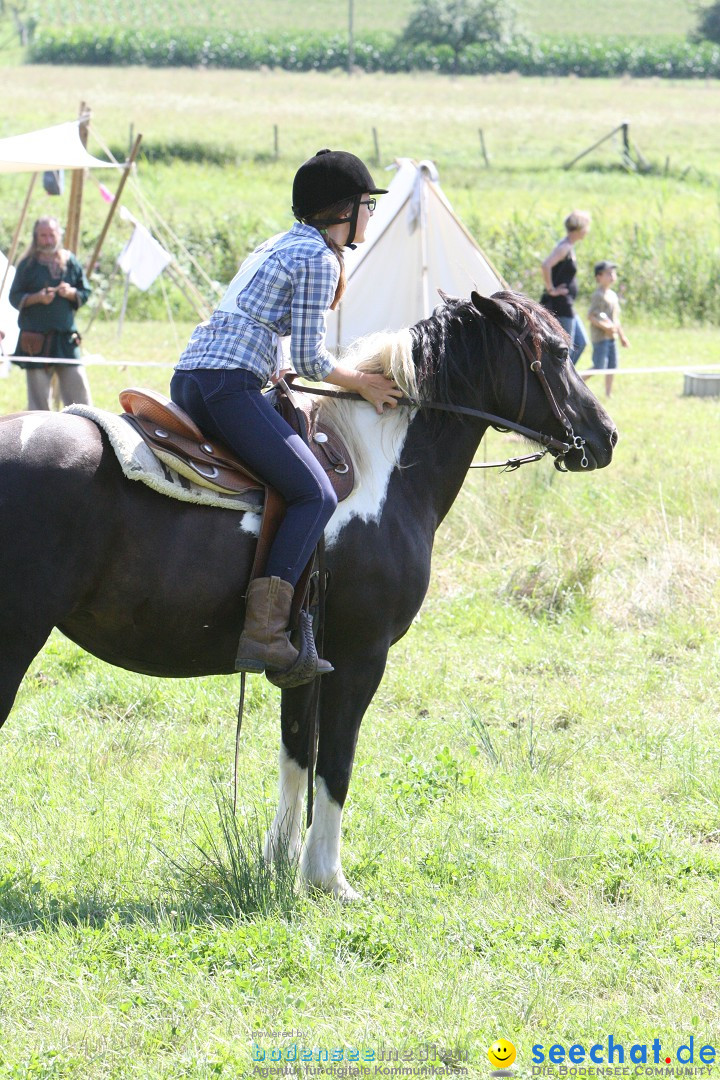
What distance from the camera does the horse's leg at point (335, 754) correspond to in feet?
13.8

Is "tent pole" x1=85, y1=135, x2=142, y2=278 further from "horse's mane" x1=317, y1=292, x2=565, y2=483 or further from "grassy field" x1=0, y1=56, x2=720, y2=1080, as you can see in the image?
"horse's mane" x1=317, y1=292, x2=565, y2=483

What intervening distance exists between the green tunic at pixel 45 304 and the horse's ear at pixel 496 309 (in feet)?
25.6

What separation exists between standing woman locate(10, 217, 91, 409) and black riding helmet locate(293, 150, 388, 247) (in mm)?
7757

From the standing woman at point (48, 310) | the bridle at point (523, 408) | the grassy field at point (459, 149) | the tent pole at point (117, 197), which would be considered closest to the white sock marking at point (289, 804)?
the bridle at point (523, 408)

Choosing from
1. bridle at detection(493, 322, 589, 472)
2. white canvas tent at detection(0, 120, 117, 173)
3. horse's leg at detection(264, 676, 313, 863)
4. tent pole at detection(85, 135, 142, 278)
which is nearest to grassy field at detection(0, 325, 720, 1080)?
horse's leg at detection(264, 676, 313, 863)

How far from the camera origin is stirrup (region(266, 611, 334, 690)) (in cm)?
391

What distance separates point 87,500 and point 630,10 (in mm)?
106643

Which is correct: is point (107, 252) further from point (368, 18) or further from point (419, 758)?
point (368, 18)

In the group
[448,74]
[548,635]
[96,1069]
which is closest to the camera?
[96,1069]

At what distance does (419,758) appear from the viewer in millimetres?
5395

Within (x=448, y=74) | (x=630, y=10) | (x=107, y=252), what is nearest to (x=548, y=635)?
(x=107, y=252)

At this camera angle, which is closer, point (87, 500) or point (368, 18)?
point (87, 500)

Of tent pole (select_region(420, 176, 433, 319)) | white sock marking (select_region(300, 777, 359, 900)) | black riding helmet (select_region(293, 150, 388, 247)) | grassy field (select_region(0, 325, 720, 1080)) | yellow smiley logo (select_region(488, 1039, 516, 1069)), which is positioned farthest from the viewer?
tent pole (select_region(420, 176, 433, 319))

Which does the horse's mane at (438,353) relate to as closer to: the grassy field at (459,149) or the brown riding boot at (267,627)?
the brown riding boot at (267,627)
